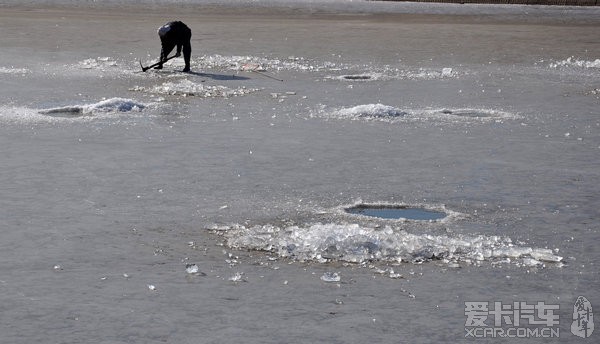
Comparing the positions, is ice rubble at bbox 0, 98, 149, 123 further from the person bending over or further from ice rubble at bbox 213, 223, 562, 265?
ice rubble at bbox 213, 223, 562, 265

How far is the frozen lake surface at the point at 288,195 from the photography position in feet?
19.7

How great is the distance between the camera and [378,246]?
282 inches

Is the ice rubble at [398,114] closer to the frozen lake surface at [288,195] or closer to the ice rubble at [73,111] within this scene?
the frozen lake surface at [288,195]

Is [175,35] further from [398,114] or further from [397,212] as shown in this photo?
[397,212]

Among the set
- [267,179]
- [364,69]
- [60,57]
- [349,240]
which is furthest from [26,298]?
[60,57]

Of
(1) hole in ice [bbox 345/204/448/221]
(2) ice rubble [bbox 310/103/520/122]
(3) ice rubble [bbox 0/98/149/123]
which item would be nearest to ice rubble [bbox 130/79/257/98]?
(3) ice rubble [bbox 0/98/149/123]

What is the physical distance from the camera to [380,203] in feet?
28.3

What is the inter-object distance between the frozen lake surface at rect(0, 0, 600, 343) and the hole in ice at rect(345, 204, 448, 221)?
49 millimetres

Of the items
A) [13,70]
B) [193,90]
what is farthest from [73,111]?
[13,70]

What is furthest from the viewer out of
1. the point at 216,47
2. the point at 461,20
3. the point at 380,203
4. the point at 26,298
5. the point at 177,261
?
the point at 461,20

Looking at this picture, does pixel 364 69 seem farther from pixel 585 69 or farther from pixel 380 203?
pixel 380 203

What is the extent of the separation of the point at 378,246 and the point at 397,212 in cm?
130

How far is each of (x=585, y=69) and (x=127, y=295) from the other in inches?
552

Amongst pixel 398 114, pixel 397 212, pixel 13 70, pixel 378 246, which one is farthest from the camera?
pixel 13 70
